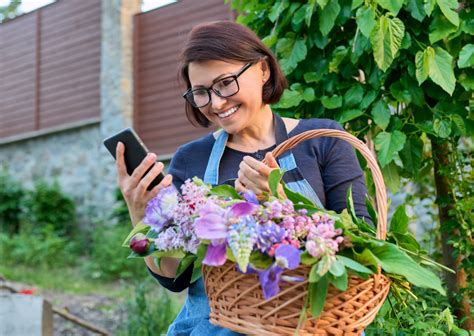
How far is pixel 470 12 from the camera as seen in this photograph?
7.50 feet

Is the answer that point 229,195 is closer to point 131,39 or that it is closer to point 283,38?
point 283,38

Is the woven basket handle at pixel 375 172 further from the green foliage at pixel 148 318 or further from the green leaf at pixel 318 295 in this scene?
the green foliage at pixel 148 318

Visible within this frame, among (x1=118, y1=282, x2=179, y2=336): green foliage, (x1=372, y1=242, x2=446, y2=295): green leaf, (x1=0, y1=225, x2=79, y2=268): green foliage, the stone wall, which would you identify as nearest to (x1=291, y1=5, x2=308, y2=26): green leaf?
(x1=372, y1=242, x2=446, y2=295): green leaf

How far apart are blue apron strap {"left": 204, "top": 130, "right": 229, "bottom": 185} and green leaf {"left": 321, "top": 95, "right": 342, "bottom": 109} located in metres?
0.47

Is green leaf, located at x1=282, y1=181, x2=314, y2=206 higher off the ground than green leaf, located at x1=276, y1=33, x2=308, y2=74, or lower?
lower

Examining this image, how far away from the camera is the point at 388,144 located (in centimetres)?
226

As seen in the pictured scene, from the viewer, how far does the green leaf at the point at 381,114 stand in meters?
2.30

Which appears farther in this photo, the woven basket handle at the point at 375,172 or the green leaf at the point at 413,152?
the green leaf at the point at 413,152

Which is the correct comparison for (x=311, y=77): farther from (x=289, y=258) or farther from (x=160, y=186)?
(x=289, y=258)

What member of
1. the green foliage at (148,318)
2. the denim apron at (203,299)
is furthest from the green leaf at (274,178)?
the green foliage at (148,318)

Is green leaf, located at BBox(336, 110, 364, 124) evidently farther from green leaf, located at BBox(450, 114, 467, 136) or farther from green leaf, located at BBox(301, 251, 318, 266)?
green leaf, located at BBox(301, 251, 318, 266)

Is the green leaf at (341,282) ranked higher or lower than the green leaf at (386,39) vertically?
lower

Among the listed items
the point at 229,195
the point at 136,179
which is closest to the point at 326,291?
the point at 229,195

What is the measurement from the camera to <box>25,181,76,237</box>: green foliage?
9297 mm
